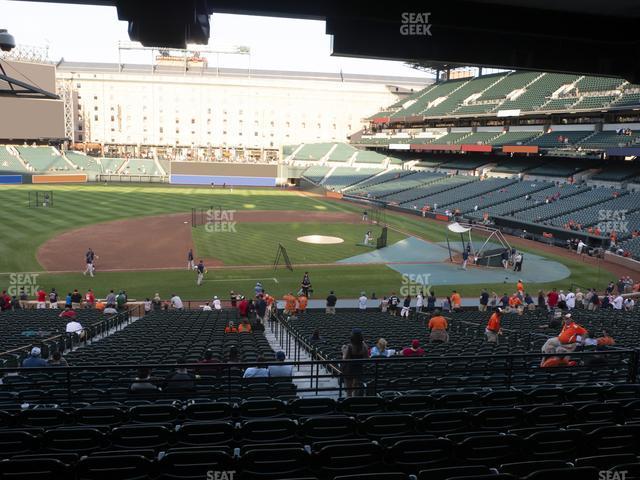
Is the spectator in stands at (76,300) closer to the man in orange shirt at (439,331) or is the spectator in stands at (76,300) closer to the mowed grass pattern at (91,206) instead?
the mowed grass pattern at (91,206)

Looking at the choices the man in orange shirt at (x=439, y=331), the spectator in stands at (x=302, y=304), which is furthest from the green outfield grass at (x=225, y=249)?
the man in orange shirt at (x=439, y=331)

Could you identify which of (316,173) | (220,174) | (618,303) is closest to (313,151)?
(316,173)

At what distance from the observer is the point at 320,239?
4116 cm

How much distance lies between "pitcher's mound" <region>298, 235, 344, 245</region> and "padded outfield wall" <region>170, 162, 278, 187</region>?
4910cm

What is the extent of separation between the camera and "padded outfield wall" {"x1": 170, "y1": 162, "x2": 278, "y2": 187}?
8862 centimetres

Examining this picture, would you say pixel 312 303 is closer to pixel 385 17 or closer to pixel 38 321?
pixel 38 321

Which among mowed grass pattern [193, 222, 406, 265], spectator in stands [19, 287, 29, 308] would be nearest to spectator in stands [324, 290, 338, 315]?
mowed grass pattern [193, 222, 406, 265]

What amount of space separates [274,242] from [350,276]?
A: 9.89 meters

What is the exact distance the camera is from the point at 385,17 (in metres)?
5.97

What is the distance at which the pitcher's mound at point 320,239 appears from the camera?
131 ft

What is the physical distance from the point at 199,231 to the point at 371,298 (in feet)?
68.0

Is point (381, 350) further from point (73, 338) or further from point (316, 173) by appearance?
point (316, 173)

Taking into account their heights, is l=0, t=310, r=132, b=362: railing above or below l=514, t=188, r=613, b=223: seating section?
below

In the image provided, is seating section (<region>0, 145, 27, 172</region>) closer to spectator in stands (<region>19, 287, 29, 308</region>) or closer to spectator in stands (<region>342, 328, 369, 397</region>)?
spectator in stands (<region>19, 287, 29, 308</region>)
